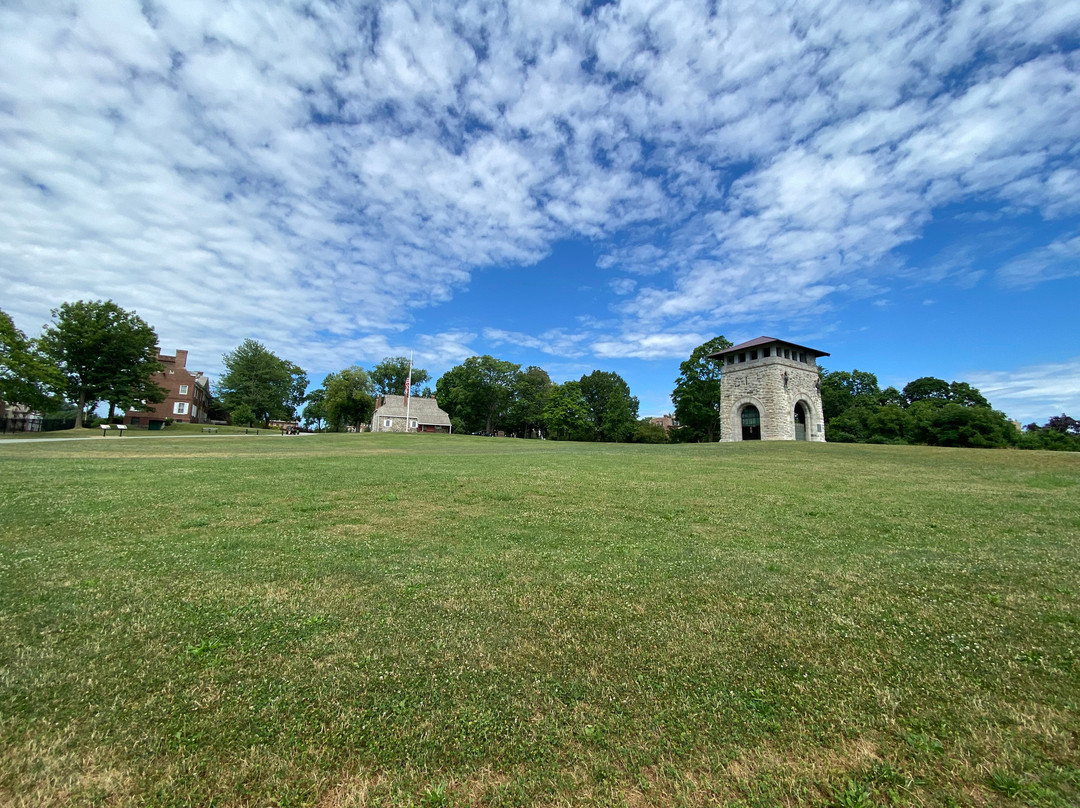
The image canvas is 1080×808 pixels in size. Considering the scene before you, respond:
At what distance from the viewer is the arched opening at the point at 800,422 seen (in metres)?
42.8

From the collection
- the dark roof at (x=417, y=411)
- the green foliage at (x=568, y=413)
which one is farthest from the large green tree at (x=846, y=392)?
the dark roof at (x=417, y=411)

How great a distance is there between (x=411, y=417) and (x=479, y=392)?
Result: 43.0 ft

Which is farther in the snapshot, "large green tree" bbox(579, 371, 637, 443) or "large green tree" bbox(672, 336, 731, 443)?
"large green tree" bbox(579, 371, 637, 443)

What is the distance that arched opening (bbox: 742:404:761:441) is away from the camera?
140ft

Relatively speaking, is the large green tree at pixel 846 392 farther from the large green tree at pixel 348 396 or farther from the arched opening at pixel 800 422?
the large green tree at pixel 348 396

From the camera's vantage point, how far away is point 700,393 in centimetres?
5716

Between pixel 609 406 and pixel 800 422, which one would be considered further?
pixel 609 406

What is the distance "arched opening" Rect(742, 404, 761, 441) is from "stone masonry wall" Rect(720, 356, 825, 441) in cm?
48

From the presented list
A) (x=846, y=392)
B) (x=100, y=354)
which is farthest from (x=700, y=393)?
(x=100, y=354)

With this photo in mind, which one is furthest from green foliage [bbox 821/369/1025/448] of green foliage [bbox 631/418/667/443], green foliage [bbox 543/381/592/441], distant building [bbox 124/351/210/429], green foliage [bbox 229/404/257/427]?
distant building [bbox 124/351/210/429]

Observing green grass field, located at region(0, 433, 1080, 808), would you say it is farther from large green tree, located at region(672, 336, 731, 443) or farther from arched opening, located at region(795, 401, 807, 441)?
large green tree, located at region(672, 336, 731, 443)

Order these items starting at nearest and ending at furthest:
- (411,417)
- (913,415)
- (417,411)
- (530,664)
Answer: (530,664) → (913,415) → (411,417) → (417,411)

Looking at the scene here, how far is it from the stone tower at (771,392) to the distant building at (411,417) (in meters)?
48.9

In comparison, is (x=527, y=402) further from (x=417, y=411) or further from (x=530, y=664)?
(x=530, y=664)
